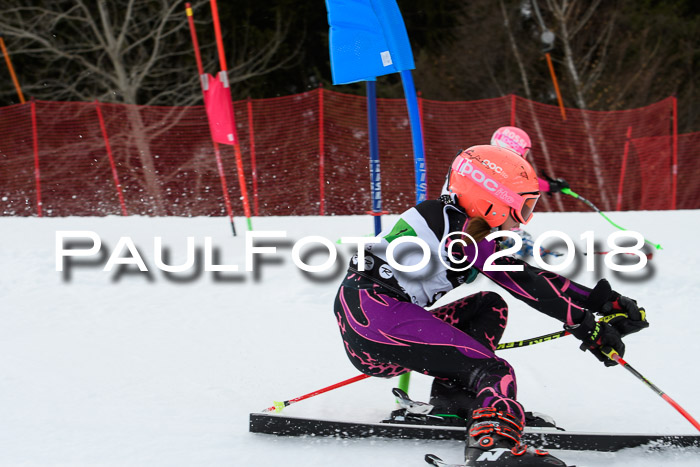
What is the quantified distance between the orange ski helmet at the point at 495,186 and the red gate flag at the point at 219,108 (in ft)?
17.0

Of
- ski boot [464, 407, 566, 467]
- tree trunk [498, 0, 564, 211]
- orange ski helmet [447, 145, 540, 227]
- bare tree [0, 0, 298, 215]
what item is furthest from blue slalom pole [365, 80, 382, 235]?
tree trunk [498, 0, 564, 211]

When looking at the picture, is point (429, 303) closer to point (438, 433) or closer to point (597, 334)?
point (438, 433)

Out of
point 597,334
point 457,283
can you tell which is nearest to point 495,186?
point 457,283

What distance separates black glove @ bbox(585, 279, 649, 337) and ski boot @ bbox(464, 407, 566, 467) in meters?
0.61

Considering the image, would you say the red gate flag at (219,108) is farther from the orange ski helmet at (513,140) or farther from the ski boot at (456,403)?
the ski boot at (456,403)

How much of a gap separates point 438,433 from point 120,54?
47.3 ft

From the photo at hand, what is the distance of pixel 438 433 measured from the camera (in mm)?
2990

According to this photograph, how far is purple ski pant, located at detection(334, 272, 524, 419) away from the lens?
2.64m

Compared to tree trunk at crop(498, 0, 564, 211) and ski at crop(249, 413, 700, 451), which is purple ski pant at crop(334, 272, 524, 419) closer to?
ski at crop(249, 413, 700, 451)

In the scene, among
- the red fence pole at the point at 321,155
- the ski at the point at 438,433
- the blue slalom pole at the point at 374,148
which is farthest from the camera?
the red fence pole at the point at 321,155

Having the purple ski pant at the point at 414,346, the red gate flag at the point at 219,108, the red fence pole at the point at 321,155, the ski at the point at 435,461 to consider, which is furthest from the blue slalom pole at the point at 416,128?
the red fence pole at the point at 321,155

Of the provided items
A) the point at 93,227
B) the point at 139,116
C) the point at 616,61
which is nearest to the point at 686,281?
Answer: the point at 93,227

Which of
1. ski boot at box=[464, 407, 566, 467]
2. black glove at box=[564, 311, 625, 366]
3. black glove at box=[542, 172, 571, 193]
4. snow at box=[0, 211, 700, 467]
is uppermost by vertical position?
black glove at box=[542, 172, 571, 193]

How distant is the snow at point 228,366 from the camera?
2.96 meters
